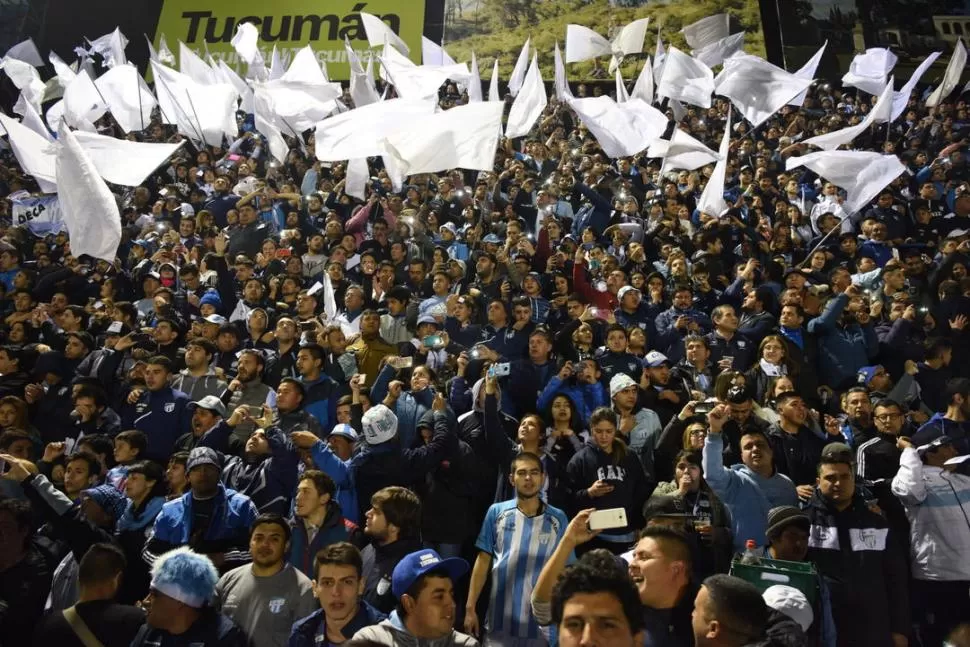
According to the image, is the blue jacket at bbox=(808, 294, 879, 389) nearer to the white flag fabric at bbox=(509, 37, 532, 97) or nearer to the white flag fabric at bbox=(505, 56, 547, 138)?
the white flag fabric at bbox=(505, 56, 547, 138)

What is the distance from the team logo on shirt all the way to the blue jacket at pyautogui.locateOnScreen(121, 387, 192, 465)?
254cm

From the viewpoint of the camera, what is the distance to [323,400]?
21.4 feet

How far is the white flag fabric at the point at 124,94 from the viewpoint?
15461mm

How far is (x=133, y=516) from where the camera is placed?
4.91m

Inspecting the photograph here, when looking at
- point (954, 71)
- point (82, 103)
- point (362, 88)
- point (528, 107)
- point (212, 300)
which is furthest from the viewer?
point (82, 103)

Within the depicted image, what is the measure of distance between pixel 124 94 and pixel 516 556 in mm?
14720

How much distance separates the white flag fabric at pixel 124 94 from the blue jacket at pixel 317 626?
14.2 metres

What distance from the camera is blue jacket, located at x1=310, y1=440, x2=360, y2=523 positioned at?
517cm

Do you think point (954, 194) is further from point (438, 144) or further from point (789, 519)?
point (789, 519)

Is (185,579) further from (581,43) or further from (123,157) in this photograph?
(581,43)

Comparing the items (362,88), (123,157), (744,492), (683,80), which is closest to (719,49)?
(683,80)

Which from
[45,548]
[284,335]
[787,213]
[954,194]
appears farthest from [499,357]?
[954,194]

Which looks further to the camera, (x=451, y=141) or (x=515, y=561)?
(x=451, y=141)

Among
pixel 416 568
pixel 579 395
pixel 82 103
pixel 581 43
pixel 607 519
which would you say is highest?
pixel 581 43
